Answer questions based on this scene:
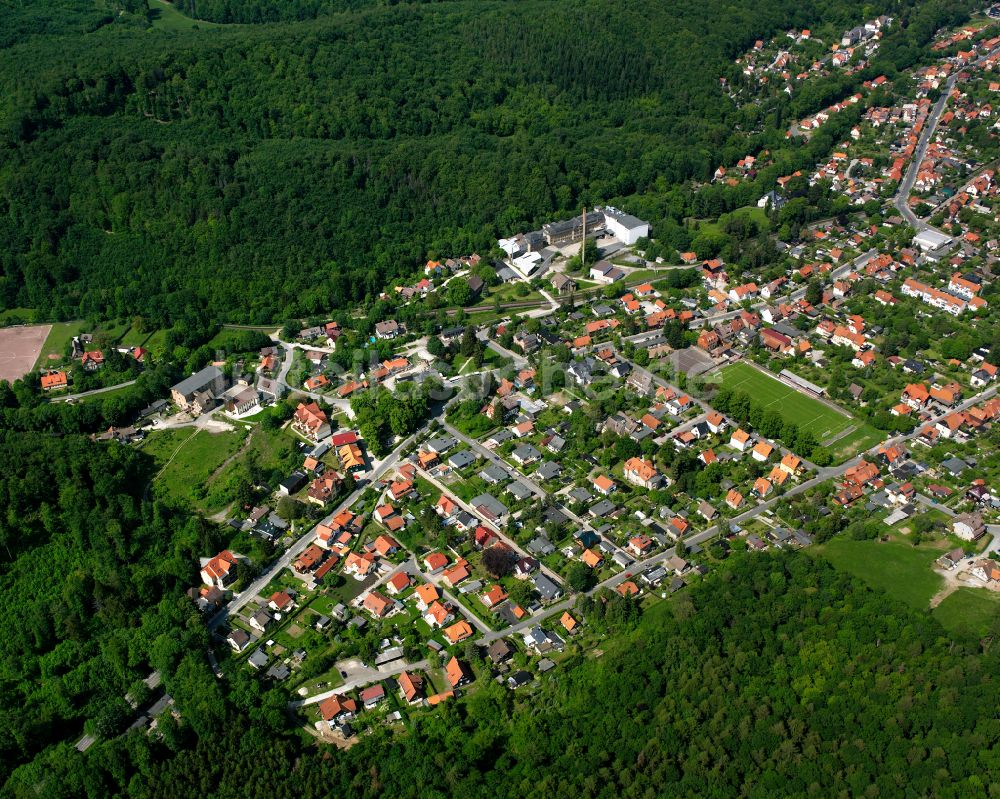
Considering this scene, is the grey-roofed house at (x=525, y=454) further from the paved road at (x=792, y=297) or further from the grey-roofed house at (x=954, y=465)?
the grey-roofed house at (x=954, y=465)

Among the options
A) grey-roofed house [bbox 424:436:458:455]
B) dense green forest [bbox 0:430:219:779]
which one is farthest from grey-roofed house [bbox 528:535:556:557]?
dense green forest [bbox 0:430:219:779]

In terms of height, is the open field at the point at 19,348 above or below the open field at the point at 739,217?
below

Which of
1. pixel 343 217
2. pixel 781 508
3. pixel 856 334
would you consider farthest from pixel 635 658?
pixel 343 217

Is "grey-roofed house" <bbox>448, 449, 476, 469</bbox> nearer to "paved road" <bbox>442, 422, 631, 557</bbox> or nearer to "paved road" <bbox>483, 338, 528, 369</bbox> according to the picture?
"paved road" <bbox>442, 422, 631, 557</bbox>

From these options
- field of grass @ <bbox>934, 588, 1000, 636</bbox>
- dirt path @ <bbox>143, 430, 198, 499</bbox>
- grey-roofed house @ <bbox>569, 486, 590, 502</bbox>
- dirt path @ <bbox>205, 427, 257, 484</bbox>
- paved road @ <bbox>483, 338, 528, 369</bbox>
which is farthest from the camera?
paved road @ <bbox>483, 338, 528, 369</bbox>

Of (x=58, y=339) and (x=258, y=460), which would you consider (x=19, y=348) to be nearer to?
(x=58, y=339)

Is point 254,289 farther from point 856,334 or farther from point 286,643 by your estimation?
point 856,334

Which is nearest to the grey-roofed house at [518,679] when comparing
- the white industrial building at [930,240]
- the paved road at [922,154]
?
the white industrial building at [930,240]

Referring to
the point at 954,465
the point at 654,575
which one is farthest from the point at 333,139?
the point at 954,465

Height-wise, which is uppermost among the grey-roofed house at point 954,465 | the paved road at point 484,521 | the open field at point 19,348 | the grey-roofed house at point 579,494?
the grey-roofed house at point 954,465
